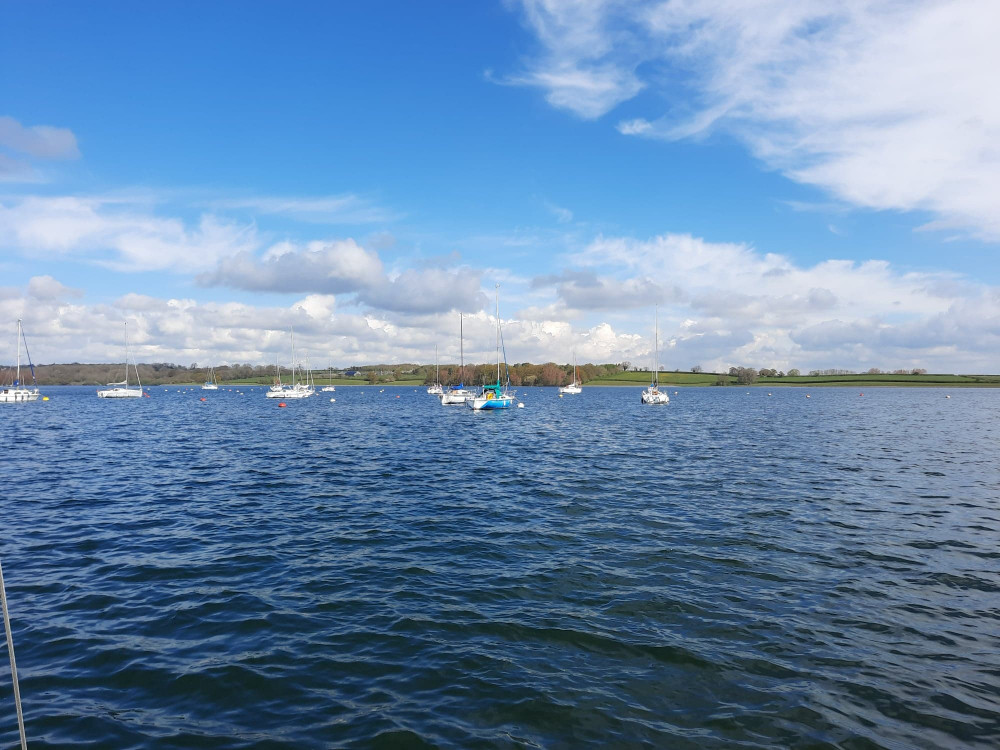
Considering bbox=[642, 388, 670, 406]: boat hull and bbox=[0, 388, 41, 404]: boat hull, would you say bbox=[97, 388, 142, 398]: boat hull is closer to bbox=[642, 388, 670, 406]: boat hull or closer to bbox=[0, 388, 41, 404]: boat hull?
bbox=[0, 388, 41, 404]: boat hull

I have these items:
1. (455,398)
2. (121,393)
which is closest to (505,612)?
(455,398)

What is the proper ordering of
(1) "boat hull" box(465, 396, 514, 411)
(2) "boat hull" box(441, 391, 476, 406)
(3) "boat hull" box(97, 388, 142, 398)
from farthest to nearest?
1. (3) "boat hull" box(97, 388, 142, 398)
2. (2) "boat hull" box(441, 391, 476, 406)
3. (1) "boat hull" box(465, 396, 514, 411)

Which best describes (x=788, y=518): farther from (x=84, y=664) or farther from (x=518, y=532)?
(x=84, y=664)

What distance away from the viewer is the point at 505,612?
13.3 m

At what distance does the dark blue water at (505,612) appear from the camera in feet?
29.6


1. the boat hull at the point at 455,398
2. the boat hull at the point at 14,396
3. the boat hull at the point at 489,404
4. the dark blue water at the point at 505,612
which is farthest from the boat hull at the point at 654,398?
the boat hull at the point at 14,396

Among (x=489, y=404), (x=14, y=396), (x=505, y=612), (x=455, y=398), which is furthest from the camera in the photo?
(x=14, y=396)

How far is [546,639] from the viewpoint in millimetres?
11875

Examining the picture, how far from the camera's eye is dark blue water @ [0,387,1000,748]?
356 inches

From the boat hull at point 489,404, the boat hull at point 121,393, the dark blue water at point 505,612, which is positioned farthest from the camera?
the boat hull at point 121,393

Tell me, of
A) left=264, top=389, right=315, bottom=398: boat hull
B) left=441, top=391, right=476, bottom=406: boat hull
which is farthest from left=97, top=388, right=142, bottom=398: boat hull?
left=441, top=391, right=476, bottom=406: boat hull

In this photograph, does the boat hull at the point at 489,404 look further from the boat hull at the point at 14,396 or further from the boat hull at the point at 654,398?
the boat hull at the point at 14,396

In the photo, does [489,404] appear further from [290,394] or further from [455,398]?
[290,394]

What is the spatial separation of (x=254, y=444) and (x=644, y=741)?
154 ft
